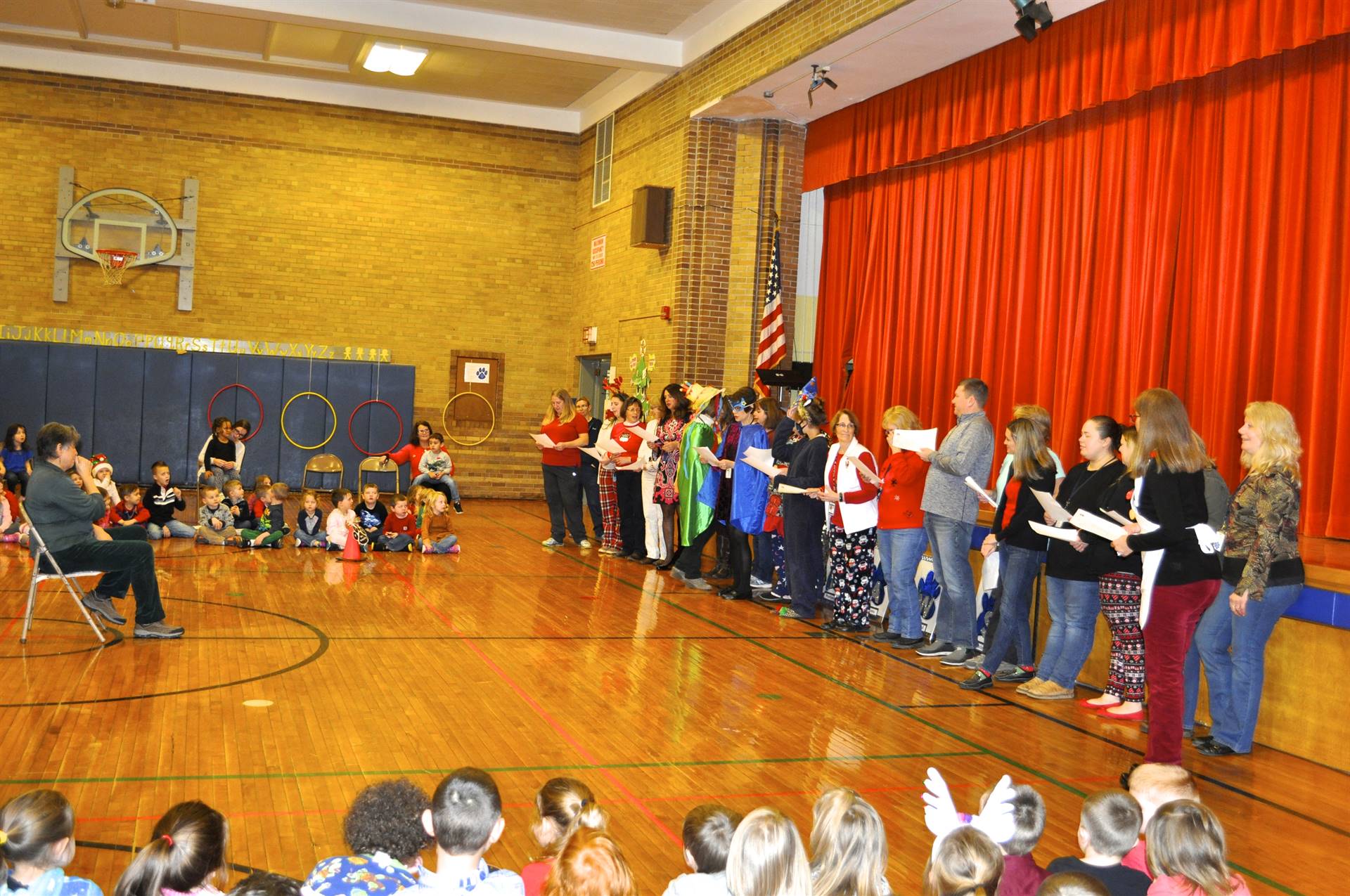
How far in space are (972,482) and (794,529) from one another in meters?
1.87

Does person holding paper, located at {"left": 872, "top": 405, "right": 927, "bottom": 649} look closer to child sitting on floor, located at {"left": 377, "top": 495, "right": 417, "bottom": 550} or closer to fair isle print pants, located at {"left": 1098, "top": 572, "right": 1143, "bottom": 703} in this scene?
fair isle print pants, located at {"left": 1098, "top": 572, "right": 1143, "bottom": 703}

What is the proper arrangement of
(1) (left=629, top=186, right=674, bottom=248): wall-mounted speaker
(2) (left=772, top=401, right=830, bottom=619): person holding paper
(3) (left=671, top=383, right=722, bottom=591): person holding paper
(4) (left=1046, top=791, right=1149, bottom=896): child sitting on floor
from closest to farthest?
(4) (left=1046, top=791, right=1149, bottom=896): child sitting on floor → (2) (left=772, top=401, right=830, bottom=619): person holding paper → (3) (left=671, top=383, right=722, bottom=591): person holding paper → (1) (left=629, top=186, right=674, bottom=248): wall-mounted speaker

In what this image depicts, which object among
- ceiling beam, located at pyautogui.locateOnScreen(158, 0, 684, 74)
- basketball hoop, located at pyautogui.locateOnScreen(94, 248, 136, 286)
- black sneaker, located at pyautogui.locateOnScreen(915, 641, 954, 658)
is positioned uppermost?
ceiling beam, located at pyautogui.locateOnScreen(158, 0, 684, 74)

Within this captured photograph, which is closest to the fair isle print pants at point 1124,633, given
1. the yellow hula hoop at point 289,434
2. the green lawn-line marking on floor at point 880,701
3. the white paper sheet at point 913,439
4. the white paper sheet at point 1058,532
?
the white paper sheet at point 1058,532

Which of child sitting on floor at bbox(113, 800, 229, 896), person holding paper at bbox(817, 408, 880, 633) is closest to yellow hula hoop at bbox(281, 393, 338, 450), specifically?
person holding paper at bbox(817, 408, 880, 633)

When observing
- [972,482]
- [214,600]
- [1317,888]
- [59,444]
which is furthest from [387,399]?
[1317,888]

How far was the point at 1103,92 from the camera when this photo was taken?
8.49m

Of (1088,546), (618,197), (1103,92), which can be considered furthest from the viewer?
(618,197)

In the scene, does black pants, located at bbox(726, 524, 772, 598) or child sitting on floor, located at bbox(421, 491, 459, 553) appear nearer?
black pants, located at bbox(726, 524, 772, 598)

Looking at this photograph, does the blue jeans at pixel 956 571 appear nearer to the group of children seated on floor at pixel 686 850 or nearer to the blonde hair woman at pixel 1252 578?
the blonde hair woman at pixel 1252 578

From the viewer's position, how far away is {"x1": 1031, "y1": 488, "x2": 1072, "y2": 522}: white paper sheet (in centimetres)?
639

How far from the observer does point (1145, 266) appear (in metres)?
8.50

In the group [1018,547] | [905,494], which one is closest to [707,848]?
[1018,547]

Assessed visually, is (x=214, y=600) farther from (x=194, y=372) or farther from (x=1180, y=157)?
(x=194, y=372)
